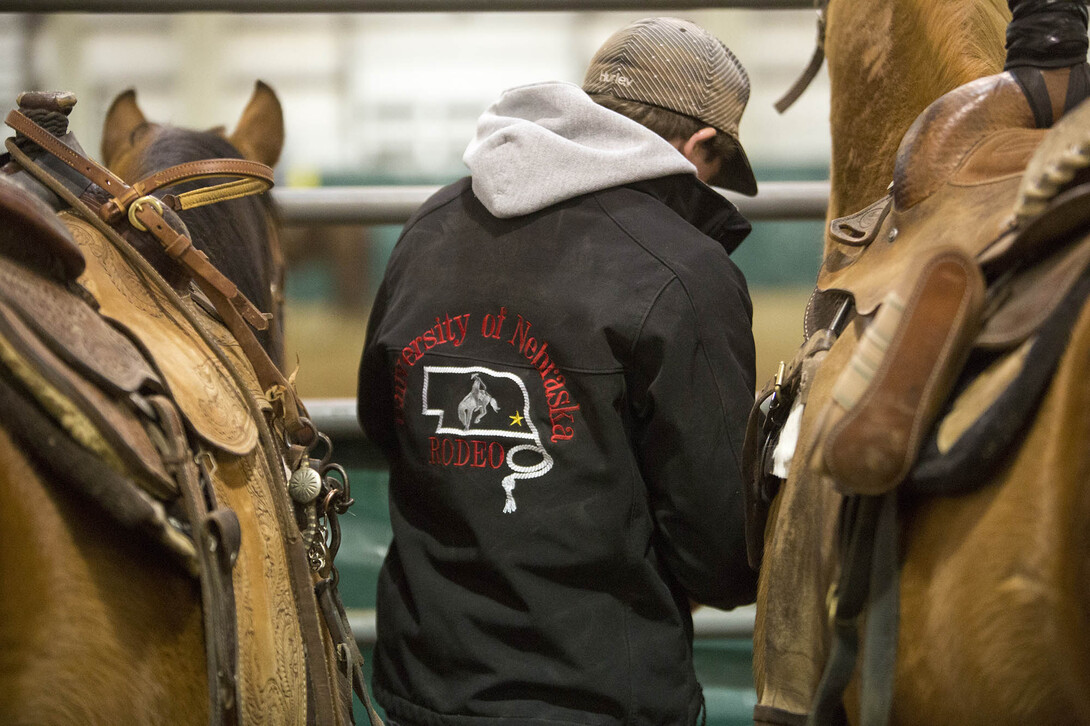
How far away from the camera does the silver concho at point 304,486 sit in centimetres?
136

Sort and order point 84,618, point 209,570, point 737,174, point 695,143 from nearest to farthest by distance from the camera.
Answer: point 84,618, point 209,570, point 695,143, point 737,174

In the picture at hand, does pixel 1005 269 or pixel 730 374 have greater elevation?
pixel 1005 269

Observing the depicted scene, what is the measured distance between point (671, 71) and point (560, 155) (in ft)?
0.93

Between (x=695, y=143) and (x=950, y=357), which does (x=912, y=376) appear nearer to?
(x=950, y=357)

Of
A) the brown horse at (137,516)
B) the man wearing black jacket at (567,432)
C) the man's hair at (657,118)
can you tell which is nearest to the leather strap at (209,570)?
the brown horse at (137,516)

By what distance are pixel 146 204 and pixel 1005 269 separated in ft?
3.32

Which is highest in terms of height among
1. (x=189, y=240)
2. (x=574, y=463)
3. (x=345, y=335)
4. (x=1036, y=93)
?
(x=1036, y=93)

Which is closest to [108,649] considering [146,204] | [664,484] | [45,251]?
[45,251]

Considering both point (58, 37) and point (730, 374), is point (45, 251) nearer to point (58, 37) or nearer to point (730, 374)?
point (730, 374)

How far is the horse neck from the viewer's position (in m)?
1.51

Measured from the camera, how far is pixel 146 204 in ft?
4.13

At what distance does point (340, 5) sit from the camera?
2.42m

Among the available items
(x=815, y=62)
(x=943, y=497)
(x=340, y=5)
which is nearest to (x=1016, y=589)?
(x=943, y=497)

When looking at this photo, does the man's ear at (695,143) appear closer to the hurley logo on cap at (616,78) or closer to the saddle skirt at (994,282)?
the hurley logo on cap at (616,78)
